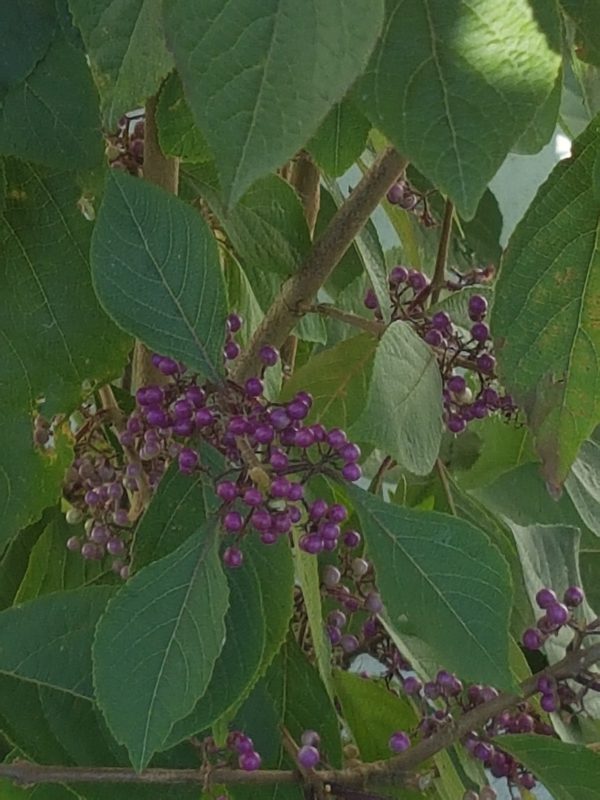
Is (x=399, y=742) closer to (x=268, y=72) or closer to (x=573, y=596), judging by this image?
(x=573, y=596)

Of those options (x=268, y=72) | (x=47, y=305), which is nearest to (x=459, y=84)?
(x=268, y=72)

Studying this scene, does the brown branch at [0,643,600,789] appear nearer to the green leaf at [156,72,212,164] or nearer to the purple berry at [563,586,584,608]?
the purple berry at [563,586,584,608]

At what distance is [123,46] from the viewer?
0.81ft

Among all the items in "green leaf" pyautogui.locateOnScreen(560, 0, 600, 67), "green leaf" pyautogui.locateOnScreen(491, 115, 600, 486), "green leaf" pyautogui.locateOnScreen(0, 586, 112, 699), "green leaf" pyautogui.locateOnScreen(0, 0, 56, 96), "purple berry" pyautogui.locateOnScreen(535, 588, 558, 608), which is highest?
"green leaf" pyautogui.locateOnScreen(0, 0, 56, 96)

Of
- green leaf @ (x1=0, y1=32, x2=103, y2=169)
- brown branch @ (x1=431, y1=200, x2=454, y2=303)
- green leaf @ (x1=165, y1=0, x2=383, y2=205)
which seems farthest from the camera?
brown branch @ (x1=431, y1=200, x2=454, y2=303)

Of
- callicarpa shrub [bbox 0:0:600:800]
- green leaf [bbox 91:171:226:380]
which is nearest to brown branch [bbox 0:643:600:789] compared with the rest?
callicarpa shrub [bbox 0:0:600:800]

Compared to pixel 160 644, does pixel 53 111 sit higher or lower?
higher

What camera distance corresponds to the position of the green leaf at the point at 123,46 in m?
0.24

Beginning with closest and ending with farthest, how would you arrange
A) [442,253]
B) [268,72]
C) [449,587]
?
[268,72], [449,587], [442,253]

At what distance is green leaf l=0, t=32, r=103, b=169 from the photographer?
0.96 feet

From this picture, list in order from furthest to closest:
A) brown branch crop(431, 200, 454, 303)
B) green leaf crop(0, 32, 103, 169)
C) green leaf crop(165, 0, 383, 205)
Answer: brown branch crop(431, 200, 454, 303) < green leaf crop(0, 32, 103, 169) < green leaf crop(165, 0, 383, 205)

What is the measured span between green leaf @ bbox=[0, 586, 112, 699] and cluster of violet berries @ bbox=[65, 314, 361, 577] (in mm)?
40

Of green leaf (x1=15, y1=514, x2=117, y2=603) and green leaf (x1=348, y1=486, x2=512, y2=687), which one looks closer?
green leaf (x1=348, y1=486, x2=512, y2=687)

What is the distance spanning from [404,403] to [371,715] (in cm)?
13
